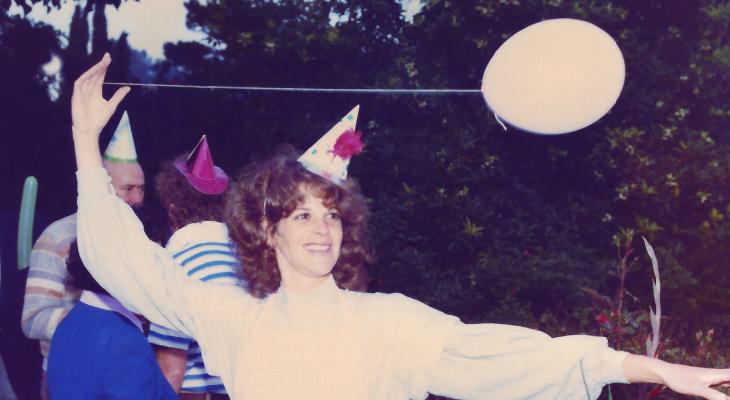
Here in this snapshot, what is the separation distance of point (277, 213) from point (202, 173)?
4.13 ft

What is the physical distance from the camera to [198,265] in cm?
256

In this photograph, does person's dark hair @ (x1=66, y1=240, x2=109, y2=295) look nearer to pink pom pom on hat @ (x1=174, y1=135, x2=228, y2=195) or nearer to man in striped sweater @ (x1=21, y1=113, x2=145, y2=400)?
man in striped sweater @ (x1=21, y1=113, x2=145, y2=400)

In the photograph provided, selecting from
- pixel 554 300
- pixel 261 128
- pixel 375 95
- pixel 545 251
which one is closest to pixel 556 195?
pixel 545 251

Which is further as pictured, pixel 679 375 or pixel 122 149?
pixel 122 149

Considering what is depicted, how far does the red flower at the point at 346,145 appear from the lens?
182 cm

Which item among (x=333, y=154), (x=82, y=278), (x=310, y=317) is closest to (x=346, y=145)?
(x=333, y=154)

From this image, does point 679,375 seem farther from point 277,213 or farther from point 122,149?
point 122,149

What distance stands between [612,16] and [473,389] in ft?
12.6

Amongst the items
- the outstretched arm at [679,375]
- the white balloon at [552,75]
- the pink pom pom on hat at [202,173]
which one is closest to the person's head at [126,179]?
the pink pom pom on hat at [202,173]

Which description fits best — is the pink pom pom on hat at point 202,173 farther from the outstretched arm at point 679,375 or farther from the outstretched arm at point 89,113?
the outstretched arm at point 679,375

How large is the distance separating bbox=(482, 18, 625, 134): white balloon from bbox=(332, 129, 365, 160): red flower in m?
0.71

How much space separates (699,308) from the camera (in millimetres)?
4895

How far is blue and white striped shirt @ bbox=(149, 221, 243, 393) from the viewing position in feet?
8.34

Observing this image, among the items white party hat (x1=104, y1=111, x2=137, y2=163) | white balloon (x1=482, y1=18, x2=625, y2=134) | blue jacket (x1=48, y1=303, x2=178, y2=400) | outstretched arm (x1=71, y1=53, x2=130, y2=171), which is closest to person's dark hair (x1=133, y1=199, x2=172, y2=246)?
blue jacket (x1=48, y1=303, x2=178, y2=400)
